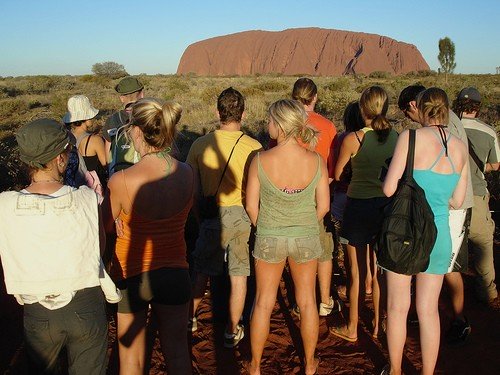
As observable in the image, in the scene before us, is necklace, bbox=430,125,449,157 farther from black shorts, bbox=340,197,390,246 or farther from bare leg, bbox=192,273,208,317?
bare leg, bbox=192,273,208,317

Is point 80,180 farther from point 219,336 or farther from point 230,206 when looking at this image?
point 219,336

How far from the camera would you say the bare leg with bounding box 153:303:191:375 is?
259 cm

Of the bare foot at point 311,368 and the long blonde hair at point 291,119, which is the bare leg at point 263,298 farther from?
the long blonde hair at point 291,119

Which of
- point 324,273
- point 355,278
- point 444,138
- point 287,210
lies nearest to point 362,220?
point 355,278

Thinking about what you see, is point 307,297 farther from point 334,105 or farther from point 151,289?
point 334,105

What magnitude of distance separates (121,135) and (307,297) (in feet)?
6.33

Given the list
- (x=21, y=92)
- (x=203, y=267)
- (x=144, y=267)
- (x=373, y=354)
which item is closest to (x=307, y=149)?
(x=144, y=267)

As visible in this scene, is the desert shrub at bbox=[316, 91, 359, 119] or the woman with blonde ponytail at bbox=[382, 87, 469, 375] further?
the desert shrub at bbox=[316, 91, 359, 119]

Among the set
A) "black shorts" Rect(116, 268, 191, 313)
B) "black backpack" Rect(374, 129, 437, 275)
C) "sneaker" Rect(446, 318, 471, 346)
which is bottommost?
"sneaker" Rect(446, 318, 471, 346)

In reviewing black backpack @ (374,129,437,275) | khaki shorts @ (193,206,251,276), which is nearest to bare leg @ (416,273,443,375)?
black backpack @ (374,129,437,275)

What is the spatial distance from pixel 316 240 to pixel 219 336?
1.71 m

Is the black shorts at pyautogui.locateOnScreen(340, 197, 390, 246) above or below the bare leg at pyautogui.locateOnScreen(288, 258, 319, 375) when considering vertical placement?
above

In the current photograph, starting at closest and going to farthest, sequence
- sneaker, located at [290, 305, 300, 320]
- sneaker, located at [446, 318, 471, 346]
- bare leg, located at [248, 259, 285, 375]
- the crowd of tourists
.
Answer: the crowd of tourists
bare leg, located at [248, 259, 285, 375]
sneaker, located at [446, 318, 471, 346]
sneaker, located at [290, 305, 300, 320]

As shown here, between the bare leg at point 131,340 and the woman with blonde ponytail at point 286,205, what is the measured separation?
0.87 m
